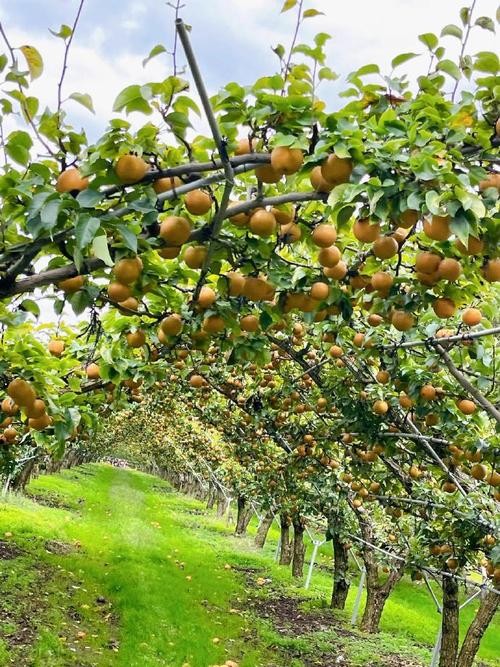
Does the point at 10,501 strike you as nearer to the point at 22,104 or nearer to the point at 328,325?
the point at 328,325

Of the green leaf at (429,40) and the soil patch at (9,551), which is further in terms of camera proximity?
the soil patch at (9,551)

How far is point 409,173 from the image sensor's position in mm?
2170

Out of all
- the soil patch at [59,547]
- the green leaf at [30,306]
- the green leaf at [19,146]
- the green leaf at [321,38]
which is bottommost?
the soil patch at [59,547]

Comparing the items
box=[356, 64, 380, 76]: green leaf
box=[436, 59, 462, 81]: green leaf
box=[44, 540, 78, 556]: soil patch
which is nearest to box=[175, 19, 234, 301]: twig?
box=[356, 64, 380, 76]: green leaf

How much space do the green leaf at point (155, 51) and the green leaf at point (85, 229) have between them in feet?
1.83

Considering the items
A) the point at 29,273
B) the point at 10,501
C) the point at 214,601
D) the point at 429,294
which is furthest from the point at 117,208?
the point at 10,501

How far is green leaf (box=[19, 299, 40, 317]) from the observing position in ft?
10.6

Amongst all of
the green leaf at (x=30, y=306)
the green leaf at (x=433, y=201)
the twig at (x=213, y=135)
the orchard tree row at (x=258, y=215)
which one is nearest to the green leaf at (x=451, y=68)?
the orchard tree row at (x=258, y=215)

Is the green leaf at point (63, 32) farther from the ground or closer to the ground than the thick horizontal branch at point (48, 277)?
farther from the ground

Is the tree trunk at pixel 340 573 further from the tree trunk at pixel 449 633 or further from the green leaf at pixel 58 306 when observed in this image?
the green leaf at pixel 58 306

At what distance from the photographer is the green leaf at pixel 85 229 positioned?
6.69ft

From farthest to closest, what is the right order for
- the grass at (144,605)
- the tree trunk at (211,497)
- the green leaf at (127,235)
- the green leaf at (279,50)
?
the tree trunk at (211,497) < the grass at (144,605) < the green leaf at (279,50) < the green leaf at (127,235)

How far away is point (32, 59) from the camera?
2.33m

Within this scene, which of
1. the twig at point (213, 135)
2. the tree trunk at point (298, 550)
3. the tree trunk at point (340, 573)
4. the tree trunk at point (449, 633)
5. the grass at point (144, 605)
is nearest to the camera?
the twig at point (213, 135)
